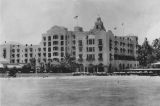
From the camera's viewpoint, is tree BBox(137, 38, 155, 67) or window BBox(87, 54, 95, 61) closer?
window BBox(87, 54, 95, 61)

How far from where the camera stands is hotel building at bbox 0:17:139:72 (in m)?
146

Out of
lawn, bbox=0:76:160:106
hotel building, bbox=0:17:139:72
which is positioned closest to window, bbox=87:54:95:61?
hotel building, bbox=0:17:139:72

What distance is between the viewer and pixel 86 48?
147125 millimetres

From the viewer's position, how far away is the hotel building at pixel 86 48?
145750mm

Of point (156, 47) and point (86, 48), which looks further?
point (156, 47)

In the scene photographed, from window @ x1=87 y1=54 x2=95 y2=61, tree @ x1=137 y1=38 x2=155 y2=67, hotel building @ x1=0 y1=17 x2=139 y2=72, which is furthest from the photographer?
tree @ x1=137 y1=38 x2=155 y2=67

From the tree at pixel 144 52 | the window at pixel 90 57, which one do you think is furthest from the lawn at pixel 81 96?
the tree at pixel 144 52


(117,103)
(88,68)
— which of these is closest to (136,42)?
(88,68)

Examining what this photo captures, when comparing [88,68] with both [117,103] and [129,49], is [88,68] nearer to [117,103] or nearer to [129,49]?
[129,49]

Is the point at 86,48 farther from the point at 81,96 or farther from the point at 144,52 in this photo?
the point at 81,96

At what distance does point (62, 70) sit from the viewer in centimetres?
14275

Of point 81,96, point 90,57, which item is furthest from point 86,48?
point 81,96

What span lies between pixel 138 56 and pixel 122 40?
10.4 metres

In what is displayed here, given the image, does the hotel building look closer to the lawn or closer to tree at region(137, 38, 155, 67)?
tree at region(137, 38, 155, 67)
